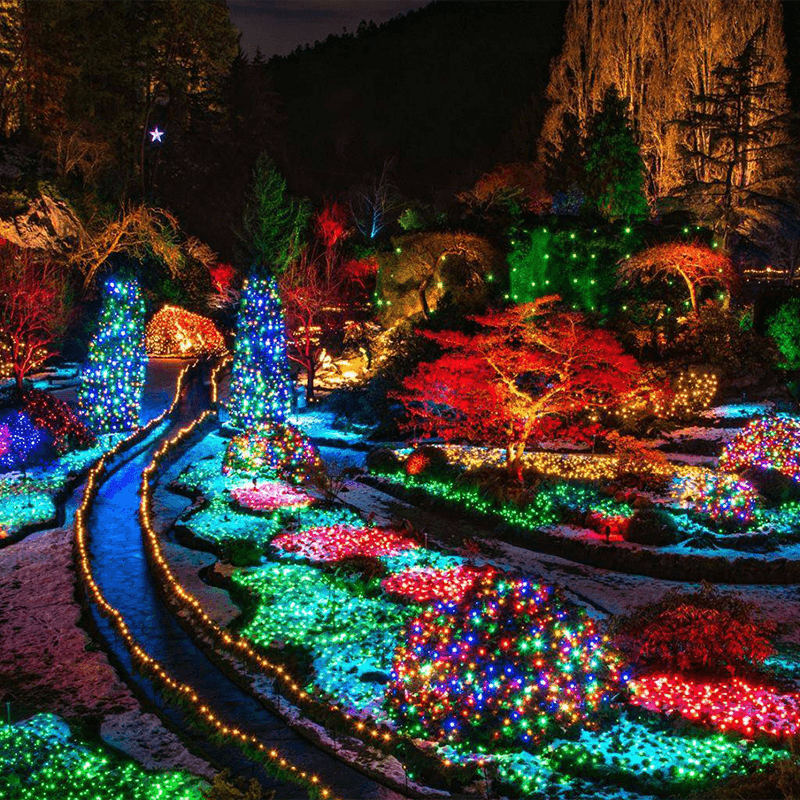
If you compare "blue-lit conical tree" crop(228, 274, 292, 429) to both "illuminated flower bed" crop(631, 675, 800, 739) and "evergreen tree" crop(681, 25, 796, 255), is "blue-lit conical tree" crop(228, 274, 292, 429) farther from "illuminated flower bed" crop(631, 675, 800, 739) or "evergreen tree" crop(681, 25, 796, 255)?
"evergreen tree" crop(681, 25, 796, 255)

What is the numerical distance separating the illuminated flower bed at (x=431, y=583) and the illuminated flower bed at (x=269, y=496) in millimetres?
4892

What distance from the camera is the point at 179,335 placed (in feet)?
127

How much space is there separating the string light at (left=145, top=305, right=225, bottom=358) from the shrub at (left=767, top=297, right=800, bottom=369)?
2411 cm

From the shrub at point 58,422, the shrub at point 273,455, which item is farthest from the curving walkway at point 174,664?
the shrub at point 58,422

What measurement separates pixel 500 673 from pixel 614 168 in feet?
86.8

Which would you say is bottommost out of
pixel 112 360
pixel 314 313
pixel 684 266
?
pixel 112 360

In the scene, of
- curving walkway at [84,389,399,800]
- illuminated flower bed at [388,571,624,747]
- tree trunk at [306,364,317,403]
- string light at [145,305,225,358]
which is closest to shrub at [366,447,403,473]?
curving walkway at [84,389,399,800]

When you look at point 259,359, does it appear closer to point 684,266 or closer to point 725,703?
point 684,266

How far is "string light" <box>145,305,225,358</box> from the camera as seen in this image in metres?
38.2

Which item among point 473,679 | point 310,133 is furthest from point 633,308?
point 310,133

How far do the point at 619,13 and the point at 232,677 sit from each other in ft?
119

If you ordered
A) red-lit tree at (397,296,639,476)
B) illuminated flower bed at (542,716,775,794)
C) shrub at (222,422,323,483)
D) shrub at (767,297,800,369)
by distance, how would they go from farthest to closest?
1. shrub at (767,297,800,369)
2. shrub at (222,422,323,483)
3. red-lit tree at (397,296,639,476)
4. illuminated flower bed at (542,716,775,794)

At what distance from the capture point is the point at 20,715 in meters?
10.4

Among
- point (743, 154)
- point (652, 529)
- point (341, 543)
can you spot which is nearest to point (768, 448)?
point (652, 529)
